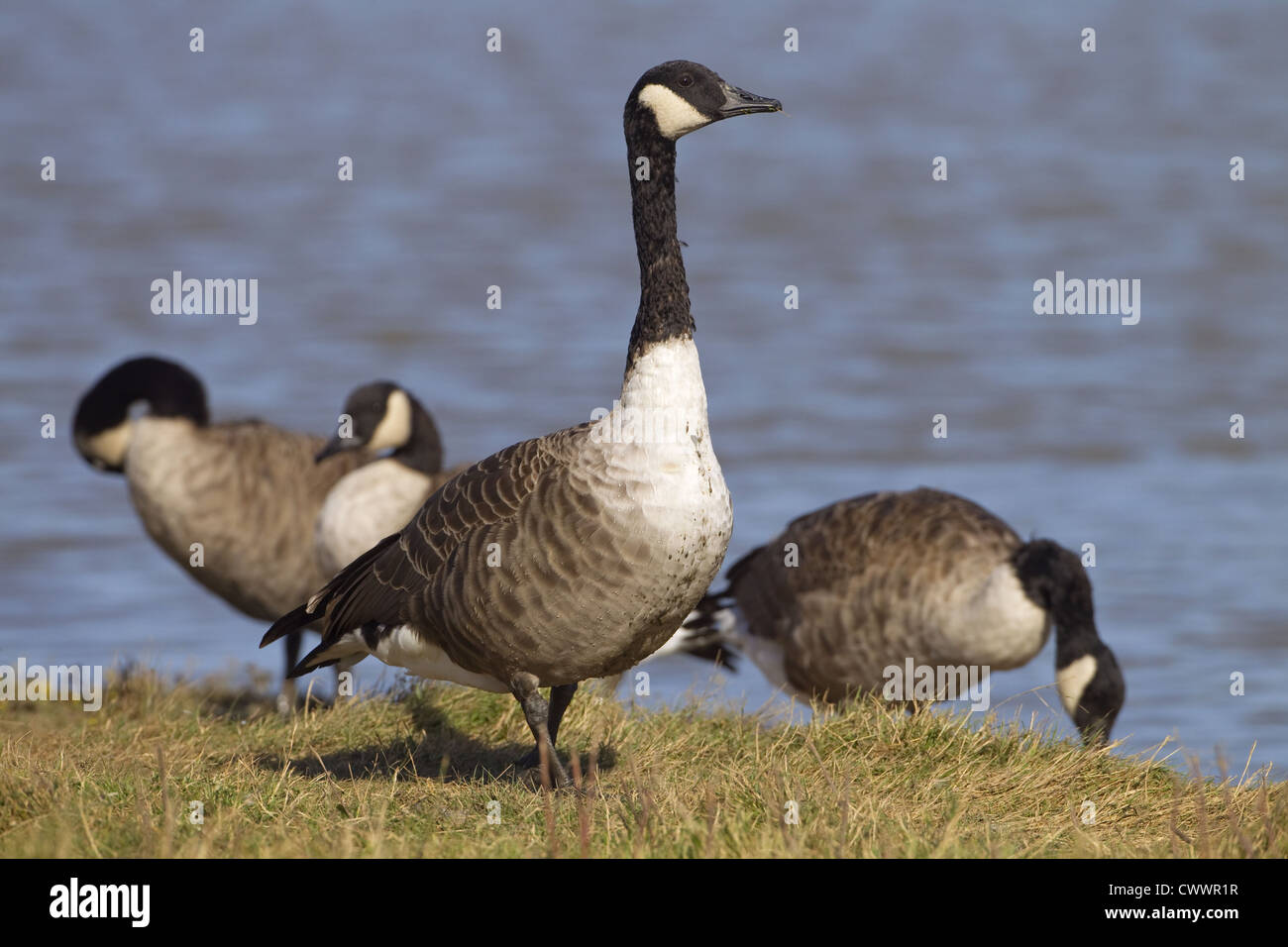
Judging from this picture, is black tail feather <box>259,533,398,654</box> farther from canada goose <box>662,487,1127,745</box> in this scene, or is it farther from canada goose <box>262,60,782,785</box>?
canada goose <box>662,487,1127,745</box>

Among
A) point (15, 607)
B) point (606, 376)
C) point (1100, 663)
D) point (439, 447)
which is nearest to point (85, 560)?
point (15, 607)

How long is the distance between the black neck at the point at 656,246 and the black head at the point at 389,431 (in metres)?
4.00

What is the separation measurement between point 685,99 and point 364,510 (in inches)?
159

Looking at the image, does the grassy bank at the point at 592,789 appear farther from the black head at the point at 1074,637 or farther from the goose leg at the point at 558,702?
the black head at the point at 1074,637

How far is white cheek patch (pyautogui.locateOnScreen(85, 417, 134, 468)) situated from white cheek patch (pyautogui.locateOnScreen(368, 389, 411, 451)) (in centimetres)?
168

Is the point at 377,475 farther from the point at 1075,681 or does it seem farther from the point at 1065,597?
the point at 1075,681

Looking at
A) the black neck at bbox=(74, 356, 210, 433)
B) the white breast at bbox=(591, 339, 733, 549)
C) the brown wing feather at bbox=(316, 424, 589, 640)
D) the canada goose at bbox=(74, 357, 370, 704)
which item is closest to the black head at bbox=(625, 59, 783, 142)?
the white breast at bbox=(591, 339, 733, 549)

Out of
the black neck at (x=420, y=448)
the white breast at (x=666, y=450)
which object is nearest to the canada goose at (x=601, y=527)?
the white breast at (x=666, y=450)

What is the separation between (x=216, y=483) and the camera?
10000mm

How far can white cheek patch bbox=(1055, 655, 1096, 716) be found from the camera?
8.09m

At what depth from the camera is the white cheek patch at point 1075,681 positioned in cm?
809

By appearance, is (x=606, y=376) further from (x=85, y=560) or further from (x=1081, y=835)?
(x=1081, y=835)

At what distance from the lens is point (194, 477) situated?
10.0 m
